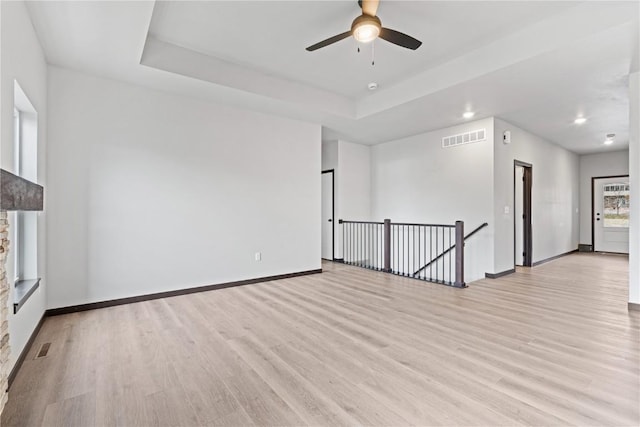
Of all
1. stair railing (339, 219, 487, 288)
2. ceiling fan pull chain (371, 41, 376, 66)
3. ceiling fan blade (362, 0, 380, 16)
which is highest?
ceiling fan pull chain (371, 41, 376, 66)

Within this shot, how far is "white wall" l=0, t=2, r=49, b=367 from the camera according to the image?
204 centimetres

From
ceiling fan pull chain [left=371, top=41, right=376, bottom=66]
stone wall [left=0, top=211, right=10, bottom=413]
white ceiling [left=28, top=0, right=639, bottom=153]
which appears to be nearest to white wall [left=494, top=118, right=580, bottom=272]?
white ceiling [left=28, top=0, right=639, bottom=153]

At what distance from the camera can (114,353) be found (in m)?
2.51

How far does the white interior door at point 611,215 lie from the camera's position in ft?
26.8

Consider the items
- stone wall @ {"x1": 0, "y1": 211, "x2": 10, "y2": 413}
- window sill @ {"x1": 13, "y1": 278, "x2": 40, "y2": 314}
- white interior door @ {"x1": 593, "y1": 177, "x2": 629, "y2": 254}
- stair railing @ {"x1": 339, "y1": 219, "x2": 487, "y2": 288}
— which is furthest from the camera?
white interior door @ {"x1": 593, "y1": 177, "x2": 629, "y2": 254}

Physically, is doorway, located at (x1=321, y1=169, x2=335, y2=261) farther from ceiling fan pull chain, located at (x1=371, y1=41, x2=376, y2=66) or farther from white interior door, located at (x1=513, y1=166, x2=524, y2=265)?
white interior door, located at (x1=513, y1=166, x2=524, y2=265)

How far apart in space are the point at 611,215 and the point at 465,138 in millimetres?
6113

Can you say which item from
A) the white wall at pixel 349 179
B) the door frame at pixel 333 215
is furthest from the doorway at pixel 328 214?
the white wall at pixel 349 179

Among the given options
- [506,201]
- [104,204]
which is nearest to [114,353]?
[104,204]

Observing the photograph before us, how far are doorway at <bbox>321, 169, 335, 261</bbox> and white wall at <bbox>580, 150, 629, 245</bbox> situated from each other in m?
7.38

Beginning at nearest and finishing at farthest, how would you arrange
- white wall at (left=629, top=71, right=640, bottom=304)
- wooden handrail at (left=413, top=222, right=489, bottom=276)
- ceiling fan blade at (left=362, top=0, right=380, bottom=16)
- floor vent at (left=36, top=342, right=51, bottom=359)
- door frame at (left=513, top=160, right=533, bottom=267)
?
floor vent at (left=36, top=342, right=51, bottom=359) → ceiling fan blade at (left=362, top=0, right=380, bottom=16) → white wall at (left=629, top=71, right=640, bottom=304) → wooden handrail at (left=413, top=222, right=489, bottom=276) → door frame at (left=513, top=160, right=533, bottom=267)

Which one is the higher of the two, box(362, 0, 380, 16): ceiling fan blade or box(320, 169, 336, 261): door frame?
box(362, 0, 380, 16): ceiling fan blade

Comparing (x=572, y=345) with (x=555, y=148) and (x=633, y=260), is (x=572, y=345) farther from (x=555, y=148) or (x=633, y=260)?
(x=555, y=148)

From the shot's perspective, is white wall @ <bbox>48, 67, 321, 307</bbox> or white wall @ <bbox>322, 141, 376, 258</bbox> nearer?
white wall @ <bbox>48, 67, 321, 307</bbox>
